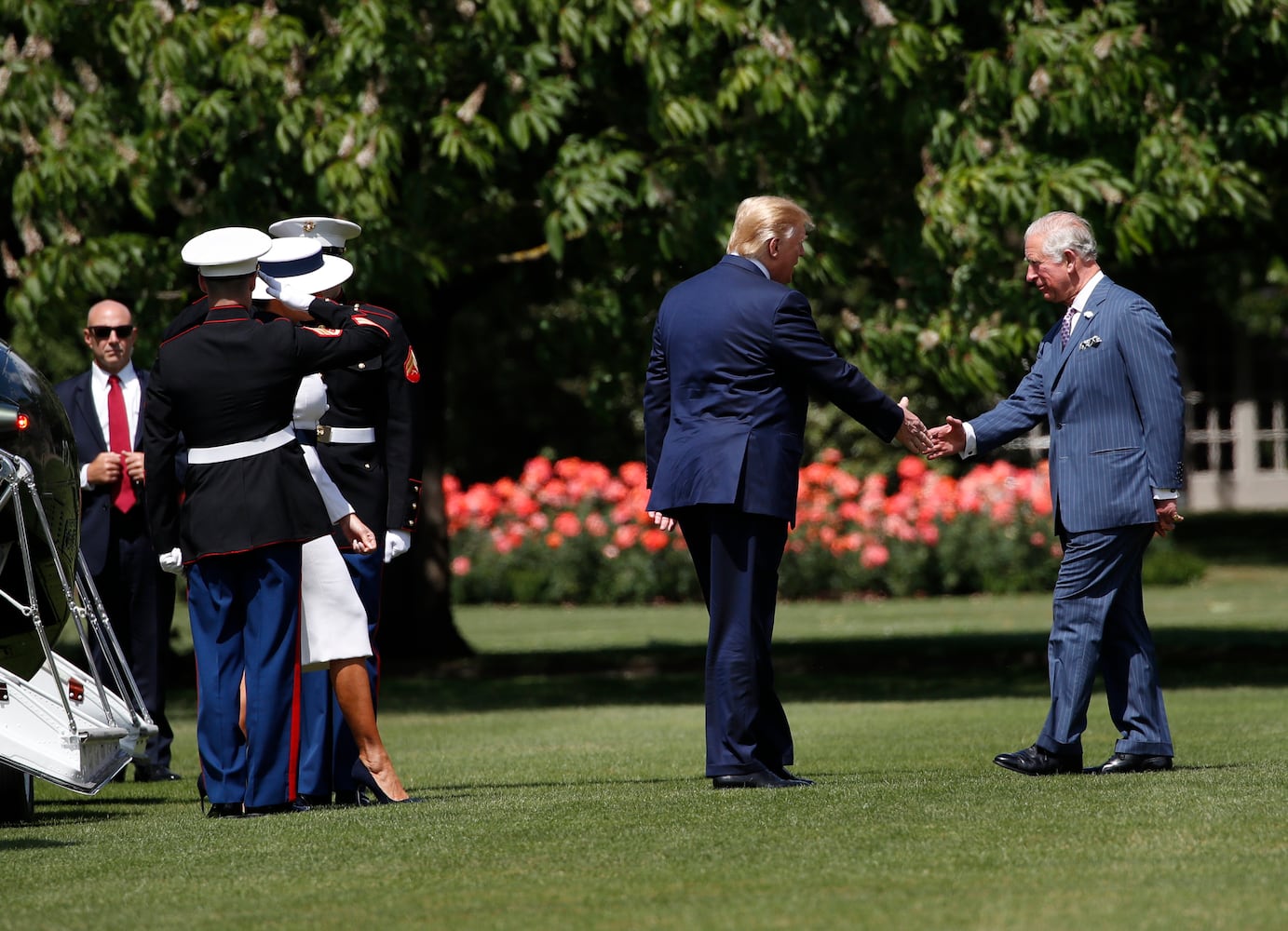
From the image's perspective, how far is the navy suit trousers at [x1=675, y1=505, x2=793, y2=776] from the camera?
7.27m

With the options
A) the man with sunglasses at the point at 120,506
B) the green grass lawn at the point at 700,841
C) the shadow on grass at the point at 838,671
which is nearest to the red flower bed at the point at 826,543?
the shadow on grass at the point at 838,671

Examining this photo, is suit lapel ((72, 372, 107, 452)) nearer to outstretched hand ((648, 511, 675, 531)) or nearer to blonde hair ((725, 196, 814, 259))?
outstretched hand ((648, 511, 675, 531))

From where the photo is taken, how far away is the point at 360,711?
24.1 ft

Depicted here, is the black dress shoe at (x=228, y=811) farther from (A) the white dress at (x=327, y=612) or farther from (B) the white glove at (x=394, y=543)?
(B) the white glove at (x=394, y=543)

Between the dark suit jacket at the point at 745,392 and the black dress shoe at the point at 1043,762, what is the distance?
1350 mm

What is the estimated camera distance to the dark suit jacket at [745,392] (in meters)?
→ 7.22

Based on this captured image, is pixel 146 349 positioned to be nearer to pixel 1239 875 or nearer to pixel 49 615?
pixel 49 615

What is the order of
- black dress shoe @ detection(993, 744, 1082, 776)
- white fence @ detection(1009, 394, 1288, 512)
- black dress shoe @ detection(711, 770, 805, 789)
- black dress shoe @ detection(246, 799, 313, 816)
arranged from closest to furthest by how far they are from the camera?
1. black dress shoe @ detection(246, 799, 313, 816)
2. black dress shoe @ detection(711, 770, 805, 789)
3. black dress shoe @ detection(993, 744, 1082, 776)
4. white fence @ detection(1009, 394, 1288, 512)

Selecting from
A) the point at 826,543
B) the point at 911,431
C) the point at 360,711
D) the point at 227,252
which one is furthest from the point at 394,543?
the point at 826,543

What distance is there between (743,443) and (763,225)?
83 cm

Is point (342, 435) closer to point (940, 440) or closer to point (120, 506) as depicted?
point (120, 506)

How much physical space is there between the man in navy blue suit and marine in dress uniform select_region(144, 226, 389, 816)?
1141mm

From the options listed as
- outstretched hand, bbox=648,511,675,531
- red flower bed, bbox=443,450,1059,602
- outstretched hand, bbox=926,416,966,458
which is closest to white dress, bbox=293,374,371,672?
outstretched hand, bbox=648,511,675,531

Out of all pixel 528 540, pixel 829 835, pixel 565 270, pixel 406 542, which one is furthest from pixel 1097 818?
pixel 528 540
